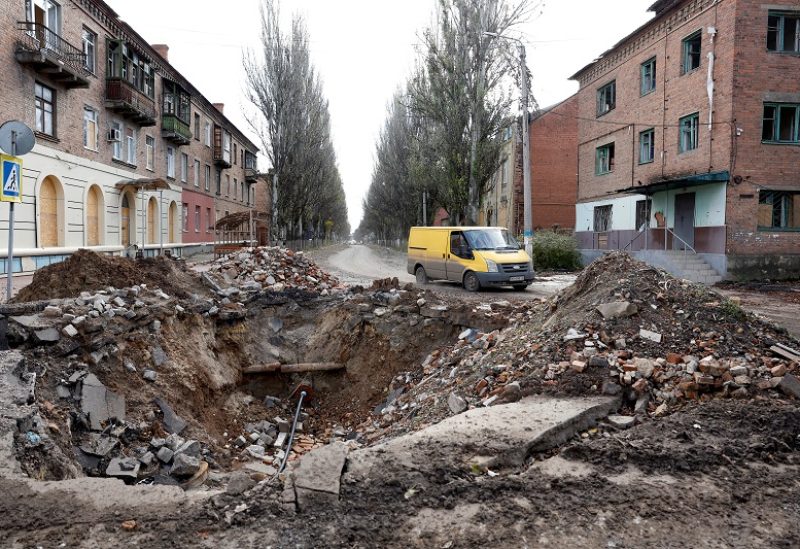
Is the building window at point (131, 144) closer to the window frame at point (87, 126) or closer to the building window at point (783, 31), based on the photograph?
the window frame at point (87, 126)

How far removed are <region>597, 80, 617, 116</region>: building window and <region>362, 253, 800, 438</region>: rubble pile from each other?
21.7m

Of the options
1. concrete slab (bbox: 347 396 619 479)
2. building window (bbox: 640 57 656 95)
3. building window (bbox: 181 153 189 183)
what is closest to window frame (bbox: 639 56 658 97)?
building window (bbox: 640 57 656 95)

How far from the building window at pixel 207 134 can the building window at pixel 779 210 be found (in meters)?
33.3

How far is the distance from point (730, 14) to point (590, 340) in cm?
1799

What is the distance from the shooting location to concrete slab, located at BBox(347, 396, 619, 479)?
3951mm

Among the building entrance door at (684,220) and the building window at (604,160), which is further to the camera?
the building window at (604,160)

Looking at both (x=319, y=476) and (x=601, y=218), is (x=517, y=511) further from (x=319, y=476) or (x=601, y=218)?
(x=601, y=218)

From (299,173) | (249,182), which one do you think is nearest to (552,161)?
(299,173)

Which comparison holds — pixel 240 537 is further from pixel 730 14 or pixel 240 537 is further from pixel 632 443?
pixel 730 14

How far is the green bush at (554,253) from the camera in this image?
24609 millimetres

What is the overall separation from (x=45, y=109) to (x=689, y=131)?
919 inches

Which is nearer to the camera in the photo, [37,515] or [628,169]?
[37,515]

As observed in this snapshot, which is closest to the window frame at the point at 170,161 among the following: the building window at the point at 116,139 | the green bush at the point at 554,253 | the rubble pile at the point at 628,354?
the building window at the point at 116,139

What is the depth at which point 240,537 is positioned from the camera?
10.4 feet
